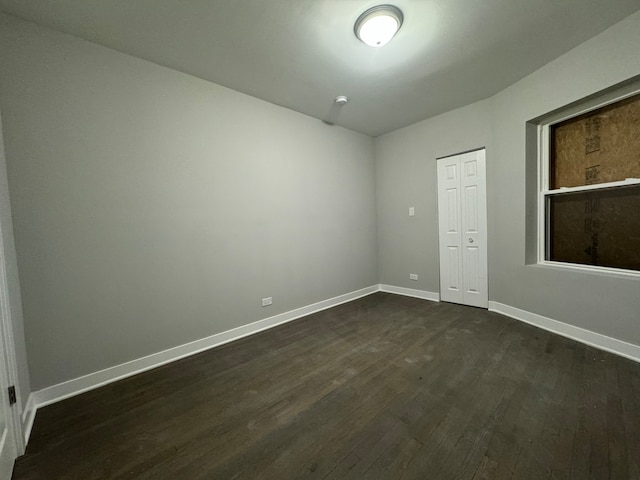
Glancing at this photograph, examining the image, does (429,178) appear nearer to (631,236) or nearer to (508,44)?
(508,44)

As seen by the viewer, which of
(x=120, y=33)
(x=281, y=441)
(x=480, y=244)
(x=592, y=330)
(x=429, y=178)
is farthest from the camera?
(x=429, y=178)

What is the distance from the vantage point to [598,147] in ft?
7.30

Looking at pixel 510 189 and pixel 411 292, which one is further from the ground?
pixel 510 189

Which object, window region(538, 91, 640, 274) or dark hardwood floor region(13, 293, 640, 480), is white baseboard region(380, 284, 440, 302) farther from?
window region(538, 91, 640, 274)

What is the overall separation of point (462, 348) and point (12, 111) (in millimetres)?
3921

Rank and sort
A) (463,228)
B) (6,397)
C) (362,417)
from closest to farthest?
(6,397) → (362,417) → (463,228)

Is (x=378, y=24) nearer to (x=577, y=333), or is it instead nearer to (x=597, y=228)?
(x=597, y=228)

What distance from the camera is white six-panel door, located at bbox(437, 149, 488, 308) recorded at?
3111 mm

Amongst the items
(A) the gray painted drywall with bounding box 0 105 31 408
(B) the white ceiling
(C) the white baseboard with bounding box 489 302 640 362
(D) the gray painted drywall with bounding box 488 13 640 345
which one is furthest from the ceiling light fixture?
(C) the white baseboard with bounding box 489 302 640 362

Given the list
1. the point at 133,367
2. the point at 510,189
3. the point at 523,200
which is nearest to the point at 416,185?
the point at 510,189

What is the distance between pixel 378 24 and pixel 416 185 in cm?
238

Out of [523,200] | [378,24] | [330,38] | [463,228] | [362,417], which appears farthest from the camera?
[463,228]

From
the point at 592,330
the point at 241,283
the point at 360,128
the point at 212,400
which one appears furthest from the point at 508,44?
the point at 212,400

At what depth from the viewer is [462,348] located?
7.18 ft
